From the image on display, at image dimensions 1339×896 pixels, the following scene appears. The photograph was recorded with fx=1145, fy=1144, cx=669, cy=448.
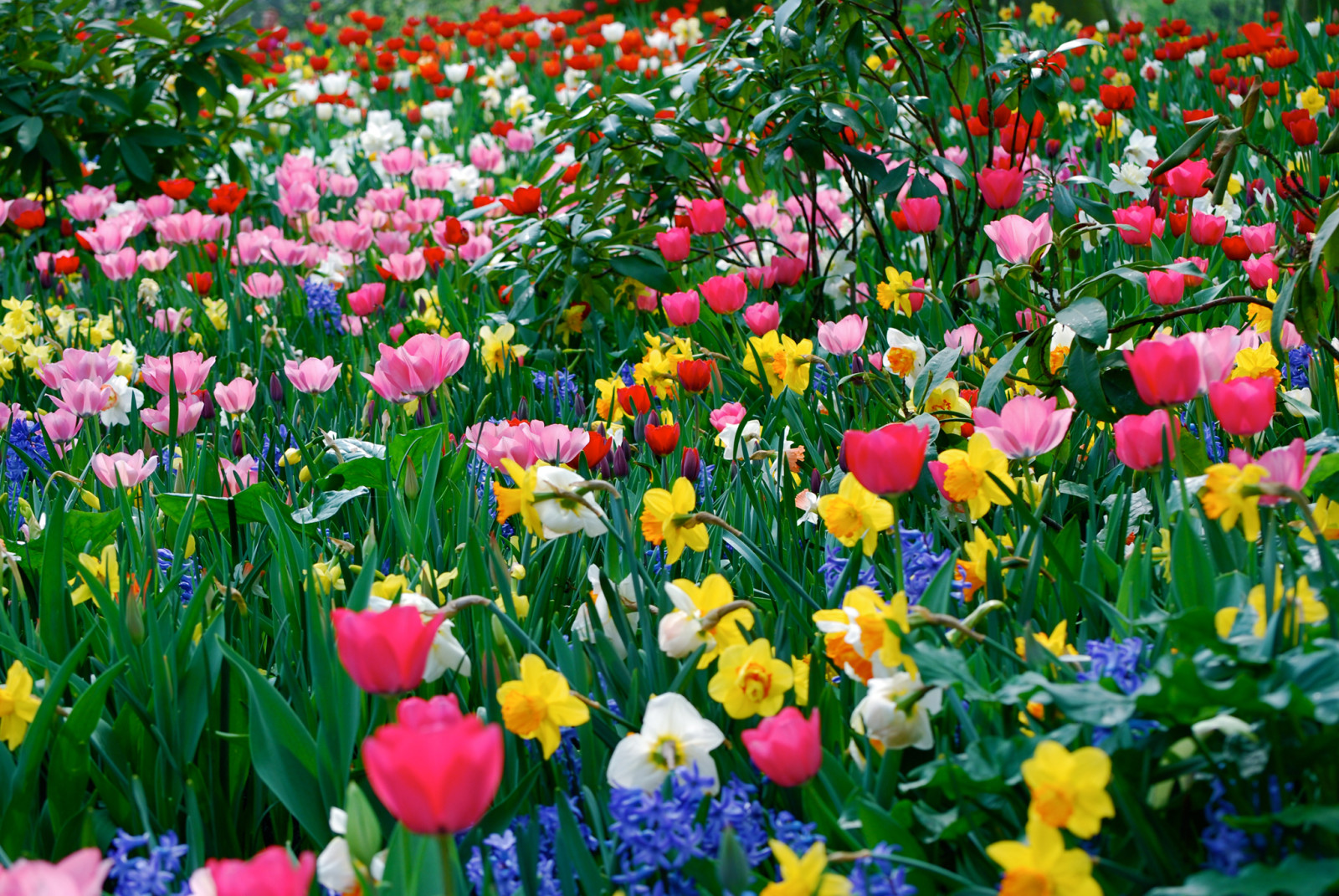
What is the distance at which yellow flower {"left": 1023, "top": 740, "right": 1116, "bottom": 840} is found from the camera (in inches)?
30.3

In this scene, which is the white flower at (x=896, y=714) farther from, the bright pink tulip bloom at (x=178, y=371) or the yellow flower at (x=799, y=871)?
the bright pink tulip bloom at (x=178, y=371)

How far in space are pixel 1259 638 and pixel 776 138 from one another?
1849 millimetres

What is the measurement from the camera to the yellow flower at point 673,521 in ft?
3.82

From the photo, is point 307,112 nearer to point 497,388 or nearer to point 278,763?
point 497,388

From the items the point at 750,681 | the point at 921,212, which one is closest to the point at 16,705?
the point at 750,681

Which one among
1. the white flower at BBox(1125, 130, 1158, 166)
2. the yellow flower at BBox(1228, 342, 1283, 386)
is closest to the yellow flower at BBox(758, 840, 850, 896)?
the yellow flower at BBox(1228, 342, 1283, 386)

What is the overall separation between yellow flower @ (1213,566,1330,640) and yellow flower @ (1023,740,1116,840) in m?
0.18

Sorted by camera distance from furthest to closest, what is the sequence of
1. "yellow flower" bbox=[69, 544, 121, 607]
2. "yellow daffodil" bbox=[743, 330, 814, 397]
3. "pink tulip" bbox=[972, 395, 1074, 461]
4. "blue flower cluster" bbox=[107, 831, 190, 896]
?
1. "yellow daffodil" bbox=[743, 330, 814, 397]
2. "yellow flower" bbox=[69, 544, 121, 607]
3. "pink tulip" bbox=[972, 395, 1074, 461]
4. "blue flower cluster" bbox=[107, 831, 190, 896]

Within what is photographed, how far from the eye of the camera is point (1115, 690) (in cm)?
91

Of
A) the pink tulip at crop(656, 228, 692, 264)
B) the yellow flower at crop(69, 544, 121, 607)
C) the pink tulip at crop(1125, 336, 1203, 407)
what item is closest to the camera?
the pink tulip at crop(1125, 336, 1203, 407)

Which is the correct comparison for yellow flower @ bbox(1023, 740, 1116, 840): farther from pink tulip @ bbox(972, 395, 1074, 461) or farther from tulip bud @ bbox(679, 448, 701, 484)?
tulip bud @ bbox(679, 448, 701, 484)

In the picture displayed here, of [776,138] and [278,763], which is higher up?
[776,138]

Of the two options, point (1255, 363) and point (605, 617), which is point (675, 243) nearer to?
point (1255, 363)

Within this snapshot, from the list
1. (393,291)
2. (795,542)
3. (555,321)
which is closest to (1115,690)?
(795,542)
